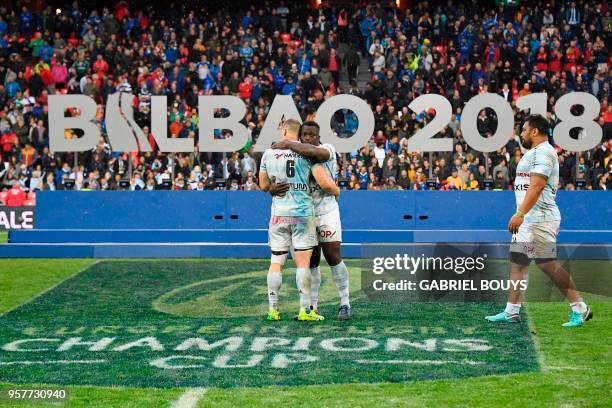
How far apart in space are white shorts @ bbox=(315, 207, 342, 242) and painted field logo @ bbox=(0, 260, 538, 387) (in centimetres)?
83

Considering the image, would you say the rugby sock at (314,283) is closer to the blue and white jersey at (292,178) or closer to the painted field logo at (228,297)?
the painted field logo at (228,297)

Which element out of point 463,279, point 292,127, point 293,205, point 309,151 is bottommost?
point 463,279

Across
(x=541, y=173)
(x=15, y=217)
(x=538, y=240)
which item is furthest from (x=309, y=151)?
(x=15, y=217)

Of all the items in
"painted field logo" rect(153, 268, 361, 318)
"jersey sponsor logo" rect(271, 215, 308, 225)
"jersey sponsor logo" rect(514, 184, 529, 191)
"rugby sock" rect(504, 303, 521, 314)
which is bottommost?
"painted field logo" rect(153, 268, 361, 318)

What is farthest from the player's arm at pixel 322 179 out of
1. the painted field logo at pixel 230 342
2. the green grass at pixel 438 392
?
the green grass at pixel 438 392

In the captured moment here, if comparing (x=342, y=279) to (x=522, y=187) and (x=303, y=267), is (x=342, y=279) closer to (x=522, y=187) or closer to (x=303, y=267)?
(x=303, y=267)

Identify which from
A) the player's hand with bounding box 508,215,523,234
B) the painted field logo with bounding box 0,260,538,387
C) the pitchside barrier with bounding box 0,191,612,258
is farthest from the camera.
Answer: the pitchside barrier with bounding box 0,191,612,258

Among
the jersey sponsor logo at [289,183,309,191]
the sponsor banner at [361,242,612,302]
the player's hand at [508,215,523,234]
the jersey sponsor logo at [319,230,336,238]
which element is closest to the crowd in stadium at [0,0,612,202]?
the sponsor banner at [361,242,612,302]

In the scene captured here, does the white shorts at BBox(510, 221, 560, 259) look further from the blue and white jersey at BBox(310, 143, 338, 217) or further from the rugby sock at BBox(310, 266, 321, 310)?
the rugby sock at BBox(310, 266, 321, 310)

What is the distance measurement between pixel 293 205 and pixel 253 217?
1005 centimetres

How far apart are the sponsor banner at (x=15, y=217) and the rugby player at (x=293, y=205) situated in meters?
14.0

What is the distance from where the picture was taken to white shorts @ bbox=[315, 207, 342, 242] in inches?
382

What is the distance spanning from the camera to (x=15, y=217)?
2250 centimetres

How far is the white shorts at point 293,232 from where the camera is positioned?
9602 millimetres
